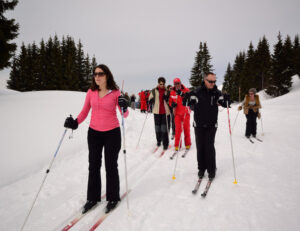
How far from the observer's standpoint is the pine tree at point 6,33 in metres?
12.4

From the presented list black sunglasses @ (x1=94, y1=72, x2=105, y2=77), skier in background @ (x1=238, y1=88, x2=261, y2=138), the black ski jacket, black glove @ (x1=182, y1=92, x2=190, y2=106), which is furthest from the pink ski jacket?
skier in background @ (x1=238, y1=88, x2=261, y2=138)

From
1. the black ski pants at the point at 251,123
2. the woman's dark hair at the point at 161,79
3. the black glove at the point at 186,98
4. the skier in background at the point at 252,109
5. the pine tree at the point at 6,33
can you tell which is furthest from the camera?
the pine tree at the point at 6,33

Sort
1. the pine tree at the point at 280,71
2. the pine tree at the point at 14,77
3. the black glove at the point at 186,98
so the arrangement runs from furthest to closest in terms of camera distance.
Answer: the pine tree at the point at 14,77
the pine tree at the point at 280,71
the black glove at the point at 186,98

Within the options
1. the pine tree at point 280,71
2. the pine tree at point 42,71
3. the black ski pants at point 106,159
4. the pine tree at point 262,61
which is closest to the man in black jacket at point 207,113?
the black ski pants at point 106,159

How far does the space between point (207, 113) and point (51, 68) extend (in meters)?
40.1

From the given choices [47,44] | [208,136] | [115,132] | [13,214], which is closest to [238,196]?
[208,136]

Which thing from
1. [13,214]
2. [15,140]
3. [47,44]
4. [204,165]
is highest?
[47,44]

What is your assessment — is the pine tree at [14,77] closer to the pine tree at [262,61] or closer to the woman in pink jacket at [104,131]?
the woman in pink jacket at [104,131]

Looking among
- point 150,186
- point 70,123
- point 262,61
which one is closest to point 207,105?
point 150,186

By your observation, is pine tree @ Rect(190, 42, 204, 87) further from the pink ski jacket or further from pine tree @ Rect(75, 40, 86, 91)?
the pink ski jacket

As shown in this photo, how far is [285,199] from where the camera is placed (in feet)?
9.22

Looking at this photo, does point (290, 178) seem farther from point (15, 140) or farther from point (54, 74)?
point (54, 74)

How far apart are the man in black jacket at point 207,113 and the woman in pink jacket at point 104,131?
66.1 inches

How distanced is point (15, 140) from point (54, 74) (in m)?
35.5
